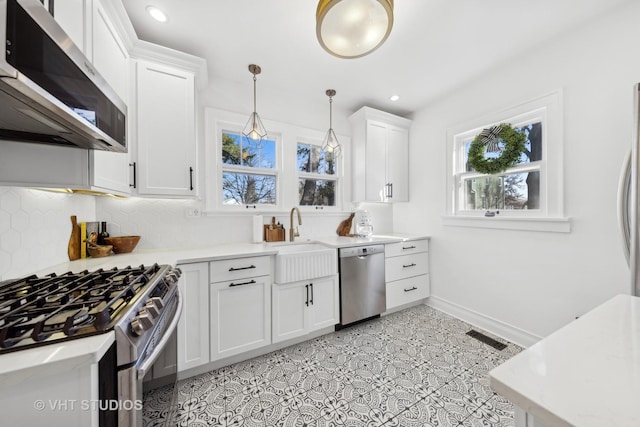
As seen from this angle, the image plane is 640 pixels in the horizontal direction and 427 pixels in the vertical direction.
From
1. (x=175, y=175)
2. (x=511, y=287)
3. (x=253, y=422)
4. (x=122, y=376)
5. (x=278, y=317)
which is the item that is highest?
(x=175, y=175)

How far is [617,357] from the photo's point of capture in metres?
0.56

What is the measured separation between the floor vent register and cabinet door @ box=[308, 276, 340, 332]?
1363mm

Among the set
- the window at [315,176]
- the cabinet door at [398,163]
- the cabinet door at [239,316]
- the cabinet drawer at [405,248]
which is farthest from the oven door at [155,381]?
the cabinet door at [398,163]

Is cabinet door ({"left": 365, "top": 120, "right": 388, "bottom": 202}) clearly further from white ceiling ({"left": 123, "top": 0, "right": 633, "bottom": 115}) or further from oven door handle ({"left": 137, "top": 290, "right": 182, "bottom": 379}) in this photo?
oven door handle ({"left": 137, "top": 290, "right": 182, "bottom": 379})

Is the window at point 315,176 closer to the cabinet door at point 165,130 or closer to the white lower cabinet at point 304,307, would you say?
the white lower cabinet at point 304,307

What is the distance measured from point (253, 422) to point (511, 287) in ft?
8.14

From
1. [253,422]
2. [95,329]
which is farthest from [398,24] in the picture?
[253,422]

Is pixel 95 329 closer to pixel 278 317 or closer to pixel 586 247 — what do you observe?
pixel 278 317

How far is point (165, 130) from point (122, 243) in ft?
3.18

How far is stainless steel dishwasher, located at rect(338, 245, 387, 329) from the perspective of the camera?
243cm

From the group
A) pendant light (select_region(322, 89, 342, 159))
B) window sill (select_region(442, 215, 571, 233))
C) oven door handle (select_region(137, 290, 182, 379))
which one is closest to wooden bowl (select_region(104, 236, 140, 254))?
oven door handle (select_region(137, 290, 182, 379))

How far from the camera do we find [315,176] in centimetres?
309

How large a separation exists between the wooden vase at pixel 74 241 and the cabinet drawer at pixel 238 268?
94 centimetres

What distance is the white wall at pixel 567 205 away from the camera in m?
1.71
